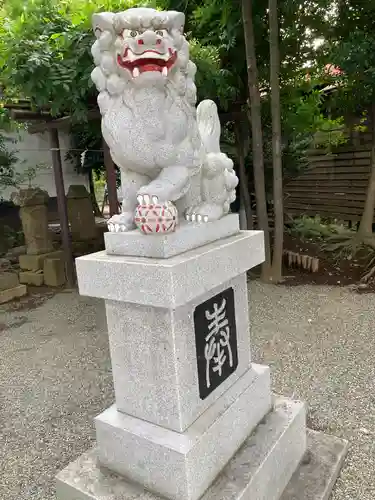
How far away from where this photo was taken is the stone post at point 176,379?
4.92 feet

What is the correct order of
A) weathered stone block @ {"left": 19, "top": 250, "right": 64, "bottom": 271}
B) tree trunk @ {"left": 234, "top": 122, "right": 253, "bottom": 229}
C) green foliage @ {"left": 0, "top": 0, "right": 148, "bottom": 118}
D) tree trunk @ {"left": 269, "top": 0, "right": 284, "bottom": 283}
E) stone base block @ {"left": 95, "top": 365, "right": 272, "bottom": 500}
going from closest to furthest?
stone base block @ {"left": 95, "top": 365, "right": 272, "bottom": 500}, green foliage @ {"left": 0, "top": 0, "right": 148, "bottom": 118}, tree trunk @ {"left": 269, "top": 0, "right": 284, "bottom": 283}, tree trunk @ {"left": 234, "top": 122, "right": 253, "bottom": 229}, weathered stone block @ {"left": 19, "top": 250, "right": 64, "bottom": 271}

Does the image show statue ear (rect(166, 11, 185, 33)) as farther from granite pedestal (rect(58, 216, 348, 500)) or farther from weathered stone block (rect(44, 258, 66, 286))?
weathered stone block (rect(44, 258, 66, 286))

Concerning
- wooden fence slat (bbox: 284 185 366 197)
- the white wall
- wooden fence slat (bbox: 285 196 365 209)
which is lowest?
wooden fence slat (bbox: 285 196 365 209)

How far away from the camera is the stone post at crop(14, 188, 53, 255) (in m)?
6.31

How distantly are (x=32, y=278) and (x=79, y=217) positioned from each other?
6.07 ft

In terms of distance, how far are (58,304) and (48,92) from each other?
2578 millimetres

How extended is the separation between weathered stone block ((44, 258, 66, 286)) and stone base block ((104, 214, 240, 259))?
15.2 ft

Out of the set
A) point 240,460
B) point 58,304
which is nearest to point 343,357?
point 240,460

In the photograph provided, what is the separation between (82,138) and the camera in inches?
375

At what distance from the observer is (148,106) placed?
1.54 m

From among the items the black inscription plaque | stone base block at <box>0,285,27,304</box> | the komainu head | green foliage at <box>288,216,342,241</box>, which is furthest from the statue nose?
green foliage at <box>288,216,342,241</box>

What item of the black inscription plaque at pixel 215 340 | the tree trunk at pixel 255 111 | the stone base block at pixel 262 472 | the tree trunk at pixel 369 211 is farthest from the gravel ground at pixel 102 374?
the tree trunk at pixel 369 211

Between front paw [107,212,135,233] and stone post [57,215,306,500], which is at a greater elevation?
front paw [107,212,135,233]

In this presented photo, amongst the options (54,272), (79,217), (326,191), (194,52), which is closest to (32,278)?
(54,272)
